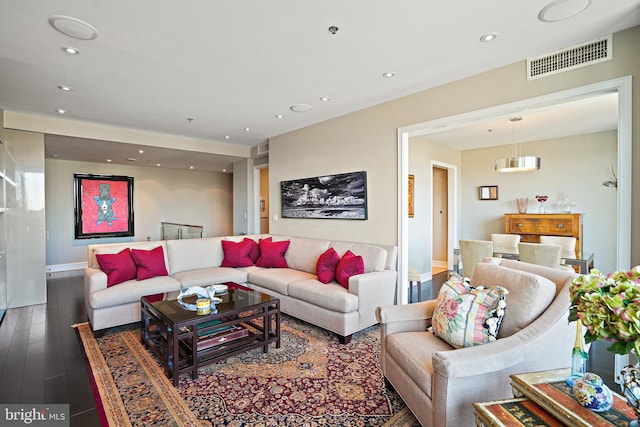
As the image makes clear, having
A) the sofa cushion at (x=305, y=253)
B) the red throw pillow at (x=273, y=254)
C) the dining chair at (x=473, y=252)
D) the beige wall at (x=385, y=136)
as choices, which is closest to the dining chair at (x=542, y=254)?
the dining chair at (x=473, y=252)

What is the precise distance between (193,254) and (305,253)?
1.60 metres

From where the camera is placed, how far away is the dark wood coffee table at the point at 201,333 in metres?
2.41

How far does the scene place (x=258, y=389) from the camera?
2.29m

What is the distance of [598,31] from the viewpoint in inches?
92.8

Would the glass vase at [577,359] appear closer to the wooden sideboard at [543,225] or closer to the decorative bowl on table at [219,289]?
the decorative bowl on table at [219,289]

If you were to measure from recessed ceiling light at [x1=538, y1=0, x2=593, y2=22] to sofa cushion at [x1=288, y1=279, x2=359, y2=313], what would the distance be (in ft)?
8.80

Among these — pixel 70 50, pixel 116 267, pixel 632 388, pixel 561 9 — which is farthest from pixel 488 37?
pixel 116 267

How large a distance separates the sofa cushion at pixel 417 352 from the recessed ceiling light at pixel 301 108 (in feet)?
9.94

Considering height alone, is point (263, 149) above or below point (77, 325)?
above

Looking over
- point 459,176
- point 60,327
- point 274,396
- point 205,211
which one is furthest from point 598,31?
point 205,211

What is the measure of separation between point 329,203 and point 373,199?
82 cm

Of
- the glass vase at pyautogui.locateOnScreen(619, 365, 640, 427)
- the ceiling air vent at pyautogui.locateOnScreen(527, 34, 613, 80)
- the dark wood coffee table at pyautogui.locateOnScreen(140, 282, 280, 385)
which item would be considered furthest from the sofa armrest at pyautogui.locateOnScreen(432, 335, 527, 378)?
the ceiling air vent at pyautogui.locateOnScreen(527, 34, 613, 80)

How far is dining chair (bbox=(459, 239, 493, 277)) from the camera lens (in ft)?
13.4

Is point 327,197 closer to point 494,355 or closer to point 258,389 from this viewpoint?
point 258,389
